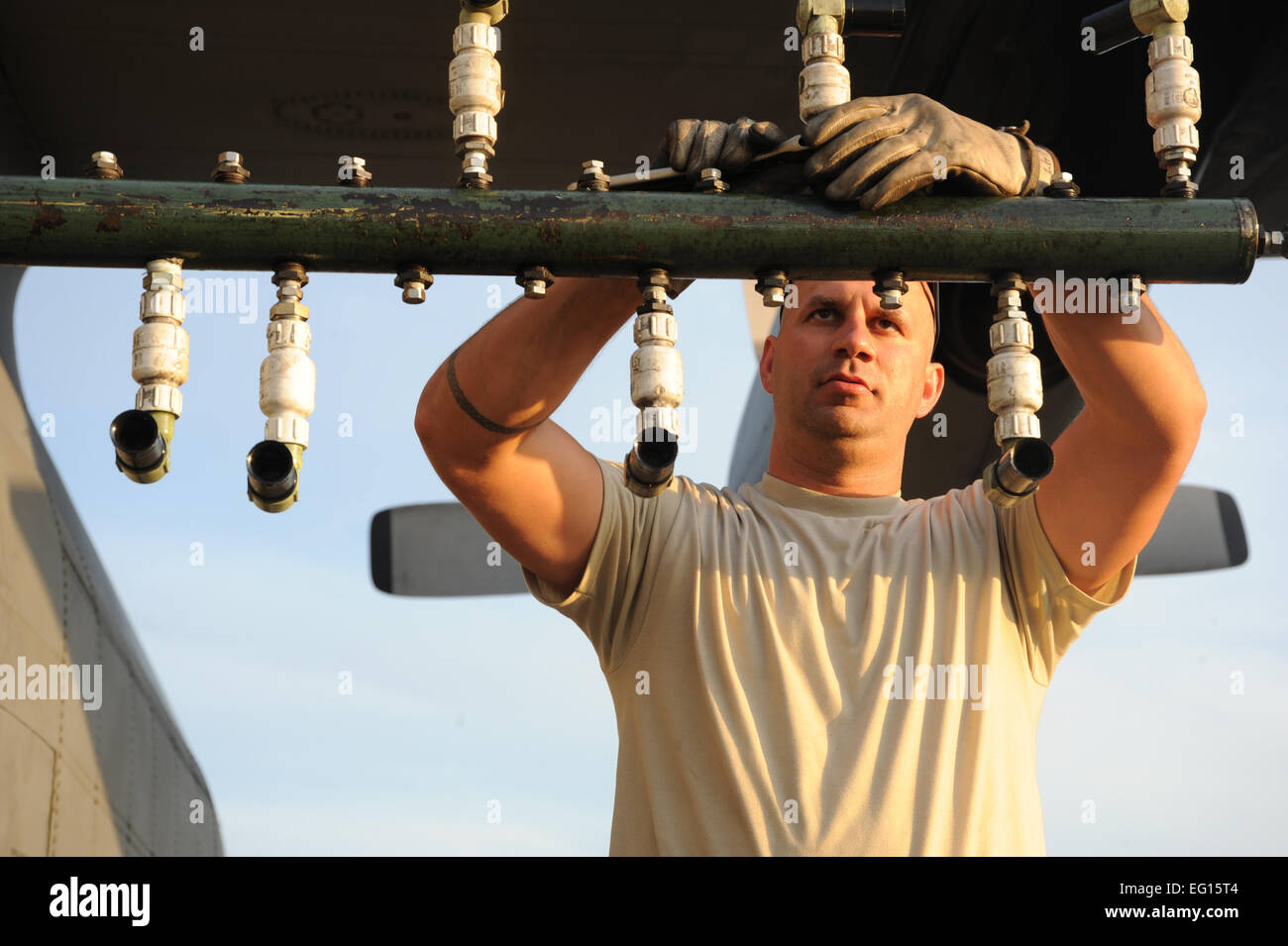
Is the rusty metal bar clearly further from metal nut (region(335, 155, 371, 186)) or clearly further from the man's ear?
the man's ear

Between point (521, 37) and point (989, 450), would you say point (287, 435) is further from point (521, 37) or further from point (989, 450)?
point (989, 450)

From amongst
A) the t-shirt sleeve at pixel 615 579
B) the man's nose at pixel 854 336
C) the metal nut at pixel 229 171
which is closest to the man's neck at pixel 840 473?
the man's nose at pixel 854 336

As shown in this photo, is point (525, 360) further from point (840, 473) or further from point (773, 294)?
point (840, 473)

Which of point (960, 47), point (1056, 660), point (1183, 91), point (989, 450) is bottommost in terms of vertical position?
point (1056, 660)

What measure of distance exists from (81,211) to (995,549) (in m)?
2.35

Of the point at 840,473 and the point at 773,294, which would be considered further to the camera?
the point at 840,473

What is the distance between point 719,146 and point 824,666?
1336 mm

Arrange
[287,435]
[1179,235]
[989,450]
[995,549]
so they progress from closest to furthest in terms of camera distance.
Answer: [287,435] → [1179,235] → [995,549] → [989,450]

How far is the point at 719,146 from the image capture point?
9.02 ft

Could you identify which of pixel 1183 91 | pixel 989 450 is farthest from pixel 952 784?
pixel 989 450

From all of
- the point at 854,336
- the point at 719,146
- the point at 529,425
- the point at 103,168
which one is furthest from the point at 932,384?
the point at 103,168

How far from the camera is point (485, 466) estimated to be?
3271 mm

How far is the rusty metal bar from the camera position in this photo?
258 centimetres

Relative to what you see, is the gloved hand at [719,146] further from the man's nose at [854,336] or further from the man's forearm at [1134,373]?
the man's nose at [854,336]
